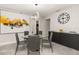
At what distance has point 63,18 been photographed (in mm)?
5105

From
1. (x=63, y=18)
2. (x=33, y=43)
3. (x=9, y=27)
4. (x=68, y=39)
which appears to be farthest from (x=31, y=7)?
(x=68, y=39)

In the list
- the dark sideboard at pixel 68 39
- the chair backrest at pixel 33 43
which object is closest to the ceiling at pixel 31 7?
the dark sideboard at pixel 68 39

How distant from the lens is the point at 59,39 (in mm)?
4945

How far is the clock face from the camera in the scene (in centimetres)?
483

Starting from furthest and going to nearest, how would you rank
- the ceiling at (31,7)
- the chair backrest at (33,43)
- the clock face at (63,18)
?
the clock face at (63,18), the ceiling at (31,7), the chair backrest at (33,43)

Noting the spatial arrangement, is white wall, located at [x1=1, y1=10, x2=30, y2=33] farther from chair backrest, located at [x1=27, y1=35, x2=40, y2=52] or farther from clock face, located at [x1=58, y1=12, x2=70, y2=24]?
chair backrest, located at [x1=27, y1=35, x2=40, y2=52]

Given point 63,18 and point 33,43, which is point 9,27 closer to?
point 33,43

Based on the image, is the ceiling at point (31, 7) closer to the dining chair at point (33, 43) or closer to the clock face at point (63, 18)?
the clock face at point (63, 18)

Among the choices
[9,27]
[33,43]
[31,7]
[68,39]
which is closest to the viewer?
[33,43]

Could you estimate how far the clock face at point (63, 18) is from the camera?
4.83 meters

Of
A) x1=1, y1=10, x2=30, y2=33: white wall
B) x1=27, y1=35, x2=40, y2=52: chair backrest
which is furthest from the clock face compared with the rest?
x1=27, y1=35, x2=40, y2=52: chair backrest
